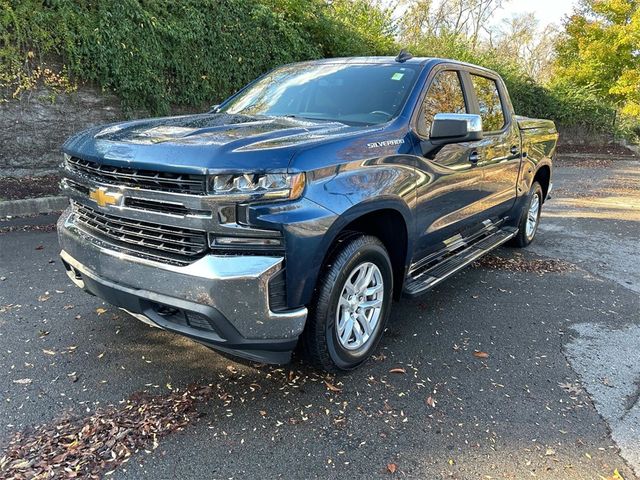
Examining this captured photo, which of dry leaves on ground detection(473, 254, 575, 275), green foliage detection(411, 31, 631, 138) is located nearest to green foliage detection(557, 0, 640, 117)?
green foliage detection(411, 31, 631, 138)

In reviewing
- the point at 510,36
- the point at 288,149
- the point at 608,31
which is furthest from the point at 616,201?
the point at 510,36

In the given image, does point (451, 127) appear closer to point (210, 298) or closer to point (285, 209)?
point (285, 209)

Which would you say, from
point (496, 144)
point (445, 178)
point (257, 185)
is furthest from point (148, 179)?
point (496, 144)

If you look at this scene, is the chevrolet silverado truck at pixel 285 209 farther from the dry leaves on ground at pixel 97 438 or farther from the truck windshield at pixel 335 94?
the dry leaves on ground at pixel 97 438

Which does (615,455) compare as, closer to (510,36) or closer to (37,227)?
(37,227)

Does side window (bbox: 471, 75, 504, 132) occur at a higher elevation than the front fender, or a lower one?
higher

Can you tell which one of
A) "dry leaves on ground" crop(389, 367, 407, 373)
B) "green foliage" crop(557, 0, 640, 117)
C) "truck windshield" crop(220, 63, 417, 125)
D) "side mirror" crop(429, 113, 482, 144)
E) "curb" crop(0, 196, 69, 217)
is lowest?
"curb" crop(0, 196, 69, 217)

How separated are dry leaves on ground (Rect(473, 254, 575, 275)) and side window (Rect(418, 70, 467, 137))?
6.36 ft

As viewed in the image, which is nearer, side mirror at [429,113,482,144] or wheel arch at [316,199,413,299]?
wheel arch at [316,199,413,299]

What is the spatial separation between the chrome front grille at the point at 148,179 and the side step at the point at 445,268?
5.74 ft

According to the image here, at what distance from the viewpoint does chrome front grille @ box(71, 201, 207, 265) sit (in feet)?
7.98

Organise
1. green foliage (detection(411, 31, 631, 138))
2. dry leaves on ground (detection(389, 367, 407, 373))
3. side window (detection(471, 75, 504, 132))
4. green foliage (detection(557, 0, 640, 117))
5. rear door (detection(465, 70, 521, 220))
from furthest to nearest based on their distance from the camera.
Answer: green foliage (detection(557, 0, 640, 117))
green foliage (detection(411, 31, 631, 138))
side window (detection(471, 75, 504, 132))
rear door (detection(465, 70, 521, 220))
dry leaves on ground (detection(389, 367, 407, 373))

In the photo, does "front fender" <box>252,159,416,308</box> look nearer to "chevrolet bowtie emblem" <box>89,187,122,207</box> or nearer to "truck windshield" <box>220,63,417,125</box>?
"truck windshield" <box>220,63,417,125</box>

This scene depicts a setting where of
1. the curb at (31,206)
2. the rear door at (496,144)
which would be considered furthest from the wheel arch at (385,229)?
the curb at (31,206)
